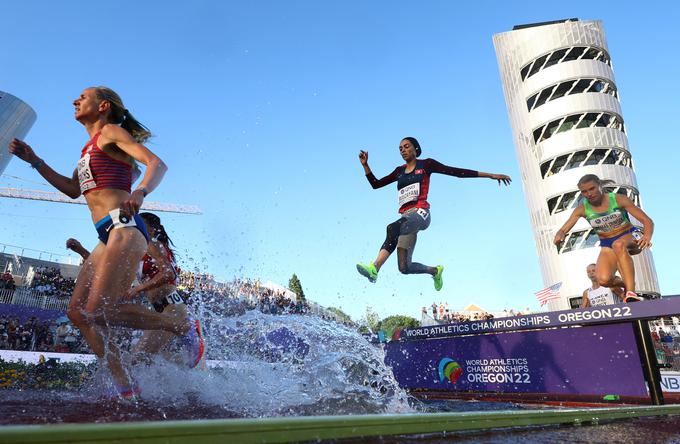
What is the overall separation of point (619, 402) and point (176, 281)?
5420 mm

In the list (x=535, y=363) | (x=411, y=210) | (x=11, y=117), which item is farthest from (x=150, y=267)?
(x=11, y=117)

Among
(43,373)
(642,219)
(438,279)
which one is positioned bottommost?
(43,373)

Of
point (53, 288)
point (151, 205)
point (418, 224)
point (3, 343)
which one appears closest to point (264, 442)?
point (418, 224)

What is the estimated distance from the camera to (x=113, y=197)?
333 centimetres

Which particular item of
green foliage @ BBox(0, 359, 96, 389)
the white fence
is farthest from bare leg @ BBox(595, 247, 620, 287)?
the white fence

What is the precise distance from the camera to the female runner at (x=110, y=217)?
10.2 ft

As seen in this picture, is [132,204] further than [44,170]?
No

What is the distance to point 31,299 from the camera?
19.5m

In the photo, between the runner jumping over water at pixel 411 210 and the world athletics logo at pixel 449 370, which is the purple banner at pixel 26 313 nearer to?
the world athletics logo at pixel 449 370

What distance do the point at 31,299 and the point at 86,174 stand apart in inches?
799

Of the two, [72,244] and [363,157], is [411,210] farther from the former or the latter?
[72,244]

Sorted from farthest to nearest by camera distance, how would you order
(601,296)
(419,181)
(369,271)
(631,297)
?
1. (601,296)
2. (419,181)
3. (369,271)
4. (631,297)

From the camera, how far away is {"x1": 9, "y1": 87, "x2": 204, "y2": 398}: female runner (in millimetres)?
3094

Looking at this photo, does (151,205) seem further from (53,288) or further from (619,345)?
(619,345)
